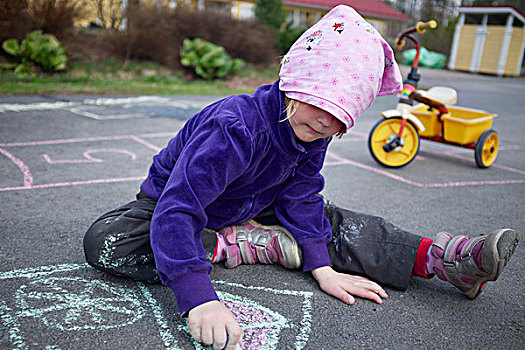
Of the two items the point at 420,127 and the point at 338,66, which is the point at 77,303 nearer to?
the point at 338,66

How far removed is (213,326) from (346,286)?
680mm

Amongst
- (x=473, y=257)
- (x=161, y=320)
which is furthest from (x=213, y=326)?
(x=473, y=257)

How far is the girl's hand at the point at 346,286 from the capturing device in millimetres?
1774

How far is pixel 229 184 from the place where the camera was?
1720mm

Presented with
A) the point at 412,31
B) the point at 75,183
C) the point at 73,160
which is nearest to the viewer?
the point at 75,183

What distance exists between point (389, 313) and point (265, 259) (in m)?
0.56

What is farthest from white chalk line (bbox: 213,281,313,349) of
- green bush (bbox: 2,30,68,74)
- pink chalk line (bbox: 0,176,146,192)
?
green bush (bbox: 2,30,68,74)

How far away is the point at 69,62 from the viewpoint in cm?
904

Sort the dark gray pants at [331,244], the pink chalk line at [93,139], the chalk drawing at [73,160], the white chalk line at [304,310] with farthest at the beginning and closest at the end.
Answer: the pink chalk line at [93,139] → the chalk drawing at [73,160] → the dark gray pants at [331,244] → the white chalk line at [304,310]

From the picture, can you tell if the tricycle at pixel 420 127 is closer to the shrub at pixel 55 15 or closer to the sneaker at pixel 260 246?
the sneaker at pixel 260 246

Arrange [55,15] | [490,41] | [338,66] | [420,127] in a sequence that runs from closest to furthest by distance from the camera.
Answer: [338,66] → [420,127] → [55,15] → [490,41]

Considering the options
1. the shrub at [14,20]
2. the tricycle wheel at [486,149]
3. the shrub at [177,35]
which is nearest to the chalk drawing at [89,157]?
the tricycle wheel at [486,149]

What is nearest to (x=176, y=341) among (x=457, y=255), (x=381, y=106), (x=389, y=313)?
(x=389, y=313)

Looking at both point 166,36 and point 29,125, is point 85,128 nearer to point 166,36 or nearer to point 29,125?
point 29,125
